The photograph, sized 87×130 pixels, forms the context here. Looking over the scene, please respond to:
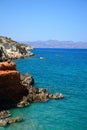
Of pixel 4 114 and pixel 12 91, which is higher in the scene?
pixel 12 91

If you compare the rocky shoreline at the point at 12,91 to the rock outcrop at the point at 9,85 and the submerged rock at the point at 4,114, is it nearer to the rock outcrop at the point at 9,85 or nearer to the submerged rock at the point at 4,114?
the rock outcrop at the point at 9,85

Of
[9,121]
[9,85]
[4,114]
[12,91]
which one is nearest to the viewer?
[9,121]

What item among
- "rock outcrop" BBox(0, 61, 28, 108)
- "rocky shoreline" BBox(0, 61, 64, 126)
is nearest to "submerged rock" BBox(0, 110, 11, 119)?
"rocky shoreline" BBox(0, 61, 64, 126)

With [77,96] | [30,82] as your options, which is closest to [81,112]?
[77,96]

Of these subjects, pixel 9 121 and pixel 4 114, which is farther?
pixel 4 114

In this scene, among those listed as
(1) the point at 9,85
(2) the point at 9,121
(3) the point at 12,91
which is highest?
(1) the point at 9,85

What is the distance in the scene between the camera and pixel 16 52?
522ft

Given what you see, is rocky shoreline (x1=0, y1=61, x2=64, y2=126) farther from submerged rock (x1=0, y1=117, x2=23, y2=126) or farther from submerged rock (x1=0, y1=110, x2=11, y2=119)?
submerged rock (x1=0, y1=117, x2=23, y2=126)

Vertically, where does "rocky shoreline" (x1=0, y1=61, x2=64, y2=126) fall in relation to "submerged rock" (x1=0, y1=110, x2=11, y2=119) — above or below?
above

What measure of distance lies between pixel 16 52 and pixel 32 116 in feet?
375

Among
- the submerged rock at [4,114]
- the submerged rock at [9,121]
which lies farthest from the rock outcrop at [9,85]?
the submerged rock at [9,121]

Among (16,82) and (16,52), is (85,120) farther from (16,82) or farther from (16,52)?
(16,52)

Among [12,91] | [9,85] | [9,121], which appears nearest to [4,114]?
[9,121]

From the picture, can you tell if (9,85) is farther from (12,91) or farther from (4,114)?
(4,114)
